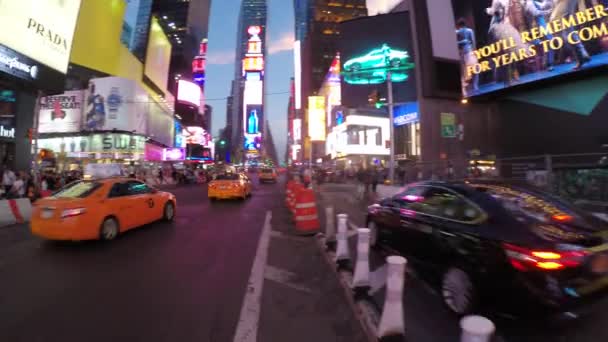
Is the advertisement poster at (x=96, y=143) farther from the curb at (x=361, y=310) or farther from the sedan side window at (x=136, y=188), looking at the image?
the curb at (x=361, y=310)

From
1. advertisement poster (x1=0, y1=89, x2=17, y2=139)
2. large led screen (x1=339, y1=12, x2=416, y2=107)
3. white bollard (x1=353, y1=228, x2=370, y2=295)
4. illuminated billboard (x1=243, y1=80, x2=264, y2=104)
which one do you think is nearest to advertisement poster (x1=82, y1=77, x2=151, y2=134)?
advertisement poster (x1=0, y1=89, x2=17, y2=139)

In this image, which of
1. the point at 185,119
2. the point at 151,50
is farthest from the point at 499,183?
the point at 185,119

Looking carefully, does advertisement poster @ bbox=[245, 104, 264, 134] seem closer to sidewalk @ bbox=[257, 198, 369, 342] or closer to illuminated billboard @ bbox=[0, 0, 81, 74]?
illuminated billboard @ bbox=[0, 0, 81, 74]

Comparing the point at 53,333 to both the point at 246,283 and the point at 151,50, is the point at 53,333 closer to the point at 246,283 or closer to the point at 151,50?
the point at 246,283

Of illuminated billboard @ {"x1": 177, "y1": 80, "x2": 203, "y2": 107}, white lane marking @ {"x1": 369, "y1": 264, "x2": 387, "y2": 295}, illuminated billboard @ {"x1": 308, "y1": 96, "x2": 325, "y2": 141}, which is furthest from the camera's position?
illuminated billboard @ {"x1": 177, "y1": 80, "x2": 203, "y2": 107}

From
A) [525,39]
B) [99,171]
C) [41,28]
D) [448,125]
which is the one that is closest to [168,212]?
[41,28]

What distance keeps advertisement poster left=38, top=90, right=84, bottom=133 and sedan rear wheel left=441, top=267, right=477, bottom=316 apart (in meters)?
51.3

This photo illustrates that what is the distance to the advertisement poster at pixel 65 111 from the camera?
42906 mm

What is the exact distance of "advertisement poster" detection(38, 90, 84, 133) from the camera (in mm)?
42906

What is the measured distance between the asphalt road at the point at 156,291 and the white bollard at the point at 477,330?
1530 mm

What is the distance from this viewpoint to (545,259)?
9.29 feet

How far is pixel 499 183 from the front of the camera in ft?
13.9

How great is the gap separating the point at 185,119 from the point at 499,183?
3557 inches

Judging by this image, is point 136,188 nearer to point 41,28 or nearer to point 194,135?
point 41,28
